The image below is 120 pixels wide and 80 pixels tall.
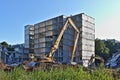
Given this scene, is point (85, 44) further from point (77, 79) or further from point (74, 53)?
point (77, 79)

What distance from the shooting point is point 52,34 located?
3803 cm

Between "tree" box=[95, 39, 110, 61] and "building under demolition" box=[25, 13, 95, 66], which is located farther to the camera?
"tree" box=[95, 39, 110, 61]

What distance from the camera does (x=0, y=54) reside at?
3684cm

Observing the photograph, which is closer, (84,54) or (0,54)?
(84,54)

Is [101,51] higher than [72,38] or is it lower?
lower

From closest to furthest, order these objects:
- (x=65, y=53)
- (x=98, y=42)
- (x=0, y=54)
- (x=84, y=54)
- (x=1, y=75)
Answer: (x=1, y=75) → (x=84, y=54) → (x=65, y=53) → (x=0, y=54) → (x=98, y=42)

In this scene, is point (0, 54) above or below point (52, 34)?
below

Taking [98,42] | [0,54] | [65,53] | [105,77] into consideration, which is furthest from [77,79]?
[98,42]

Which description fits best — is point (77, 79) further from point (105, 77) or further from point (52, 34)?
point (52, 34)

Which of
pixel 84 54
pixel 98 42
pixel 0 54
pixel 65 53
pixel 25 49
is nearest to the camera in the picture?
pixel 84 54

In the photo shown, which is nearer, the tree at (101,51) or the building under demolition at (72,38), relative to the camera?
the building under demolition at (72,38)

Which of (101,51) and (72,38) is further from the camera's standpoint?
(101,51)

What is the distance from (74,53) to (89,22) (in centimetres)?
464

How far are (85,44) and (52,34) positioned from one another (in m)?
6.88
